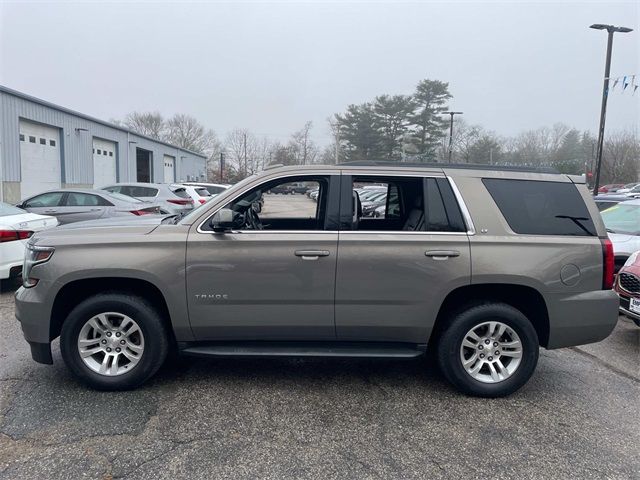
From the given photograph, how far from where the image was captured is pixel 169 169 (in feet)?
135

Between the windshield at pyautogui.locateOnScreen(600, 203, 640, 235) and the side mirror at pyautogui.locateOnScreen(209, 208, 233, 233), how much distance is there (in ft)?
21.0

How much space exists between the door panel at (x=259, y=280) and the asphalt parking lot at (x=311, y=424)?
63 centimetres

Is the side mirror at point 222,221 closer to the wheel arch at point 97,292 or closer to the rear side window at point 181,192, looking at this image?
the wheel arch at point 97,292

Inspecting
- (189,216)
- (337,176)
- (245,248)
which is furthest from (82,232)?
(337,176)

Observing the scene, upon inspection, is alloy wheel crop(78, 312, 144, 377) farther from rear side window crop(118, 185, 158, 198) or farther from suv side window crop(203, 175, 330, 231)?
rear side window crop(118, 185, 158, 198)

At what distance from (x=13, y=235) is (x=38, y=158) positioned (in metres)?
15.9

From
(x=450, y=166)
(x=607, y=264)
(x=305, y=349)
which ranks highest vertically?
(x=450, y=166)

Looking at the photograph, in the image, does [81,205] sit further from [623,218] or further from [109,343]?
[623,218]

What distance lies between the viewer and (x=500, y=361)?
12.3 feet

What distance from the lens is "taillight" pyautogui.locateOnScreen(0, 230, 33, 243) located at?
20.8ft

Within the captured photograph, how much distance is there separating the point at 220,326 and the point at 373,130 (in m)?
43.9

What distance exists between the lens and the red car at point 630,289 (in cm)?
496

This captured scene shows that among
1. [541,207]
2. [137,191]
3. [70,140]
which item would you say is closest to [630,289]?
[541,207]

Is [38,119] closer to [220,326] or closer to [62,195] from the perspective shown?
[62,195]
